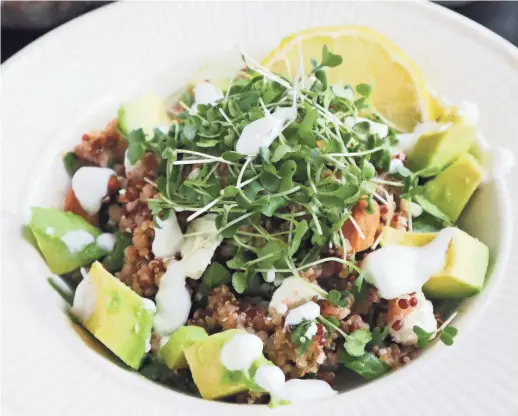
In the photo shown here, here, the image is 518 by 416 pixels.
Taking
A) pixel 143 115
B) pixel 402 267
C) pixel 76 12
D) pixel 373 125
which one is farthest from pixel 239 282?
pixel 76 12

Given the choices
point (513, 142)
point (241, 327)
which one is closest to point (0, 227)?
point (241, 327)

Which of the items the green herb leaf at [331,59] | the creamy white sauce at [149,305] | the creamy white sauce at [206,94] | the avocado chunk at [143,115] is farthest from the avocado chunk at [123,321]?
the green herb leaf at [331,59]

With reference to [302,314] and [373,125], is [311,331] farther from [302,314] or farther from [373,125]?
[373,125]

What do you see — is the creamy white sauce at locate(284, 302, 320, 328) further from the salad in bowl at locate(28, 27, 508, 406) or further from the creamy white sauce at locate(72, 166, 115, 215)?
the creamy white sauce at locate(72, 166, 115, 215)

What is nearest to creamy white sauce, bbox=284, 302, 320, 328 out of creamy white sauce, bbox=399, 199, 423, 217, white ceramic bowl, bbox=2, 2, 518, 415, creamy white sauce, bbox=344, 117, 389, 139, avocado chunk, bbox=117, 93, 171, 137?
white ceramic bowl, bbox=2, 2, 518, 415

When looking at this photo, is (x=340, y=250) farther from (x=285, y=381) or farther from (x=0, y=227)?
(x=0, y=227)

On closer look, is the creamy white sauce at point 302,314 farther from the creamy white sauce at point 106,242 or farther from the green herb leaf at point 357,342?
the creamy white sauce at point 106,242
